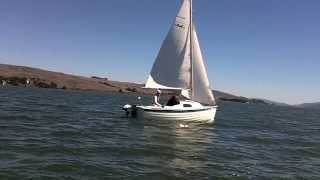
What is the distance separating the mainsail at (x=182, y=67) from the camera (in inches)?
1866

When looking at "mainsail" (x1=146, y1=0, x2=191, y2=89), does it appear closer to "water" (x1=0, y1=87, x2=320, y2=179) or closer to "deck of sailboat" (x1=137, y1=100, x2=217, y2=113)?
"deck of sailboat" (x1=137, y1=100, x2=217, y2=113)

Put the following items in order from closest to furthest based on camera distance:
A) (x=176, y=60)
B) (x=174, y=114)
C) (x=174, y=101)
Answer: (x=174, y=114)
(x=174, y=101)
(x=176, y=60)

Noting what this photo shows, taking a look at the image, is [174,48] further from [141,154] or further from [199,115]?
[141,154]

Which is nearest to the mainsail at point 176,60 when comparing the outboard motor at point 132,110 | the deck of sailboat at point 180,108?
the outboard motor at point 132,110

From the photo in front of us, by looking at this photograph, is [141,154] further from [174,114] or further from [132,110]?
A: [132,110]

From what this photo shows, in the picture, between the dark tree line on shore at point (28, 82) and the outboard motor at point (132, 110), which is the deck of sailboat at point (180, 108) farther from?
the dark tree line on shore at point (28, 82)

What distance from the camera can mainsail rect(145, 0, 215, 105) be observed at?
4741cm

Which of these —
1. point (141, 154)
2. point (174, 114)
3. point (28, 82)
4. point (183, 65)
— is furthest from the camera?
point (28, 82)

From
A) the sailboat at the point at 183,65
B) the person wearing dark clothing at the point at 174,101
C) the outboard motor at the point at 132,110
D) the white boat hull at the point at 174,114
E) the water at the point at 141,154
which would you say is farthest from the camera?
the sailboat at the point at 183,65

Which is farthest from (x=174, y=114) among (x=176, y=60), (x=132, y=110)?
(x=176, y=60)

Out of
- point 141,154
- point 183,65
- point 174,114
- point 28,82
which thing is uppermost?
point 183,65

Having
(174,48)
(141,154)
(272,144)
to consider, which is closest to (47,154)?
(141,154)

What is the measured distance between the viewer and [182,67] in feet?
156

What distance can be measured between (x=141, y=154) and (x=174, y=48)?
24045 millimetres
